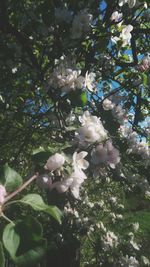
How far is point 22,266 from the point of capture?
1153 millimetres

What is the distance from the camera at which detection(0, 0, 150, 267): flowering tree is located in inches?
58.4

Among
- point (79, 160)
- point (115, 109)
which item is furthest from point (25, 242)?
point (115, 109)

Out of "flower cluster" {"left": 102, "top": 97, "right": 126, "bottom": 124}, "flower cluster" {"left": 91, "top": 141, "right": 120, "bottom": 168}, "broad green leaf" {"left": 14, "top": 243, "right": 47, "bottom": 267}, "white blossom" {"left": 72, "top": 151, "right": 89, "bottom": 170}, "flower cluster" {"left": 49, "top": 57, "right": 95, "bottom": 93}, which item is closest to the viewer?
"broad green leaf" {"left": 14, "top": 243, "right": 47, "bottom": 267}

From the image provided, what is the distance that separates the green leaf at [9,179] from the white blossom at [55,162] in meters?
0.20

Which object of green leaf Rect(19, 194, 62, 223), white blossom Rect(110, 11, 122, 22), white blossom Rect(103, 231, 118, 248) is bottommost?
green leaf Rect(19, 194, 62, 223)

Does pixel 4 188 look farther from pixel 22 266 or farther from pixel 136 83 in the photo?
pixel 136 83

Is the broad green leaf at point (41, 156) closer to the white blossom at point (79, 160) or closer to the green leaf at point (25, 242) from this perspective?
the white blossom at point (79, 160)

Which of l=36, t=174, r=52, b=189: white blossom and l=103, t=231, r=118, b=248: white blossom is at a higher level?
l=103, t=231, r=118, b=248: white blossom

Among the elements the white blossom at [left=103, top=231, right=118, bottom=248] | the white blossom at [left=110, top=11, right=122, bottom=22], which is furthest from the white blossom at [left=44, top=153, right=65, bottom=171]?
the white blossom at [left=103, top=231, right=118, bottom=248]

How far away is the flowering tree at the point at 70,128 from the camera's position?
148 centimetres

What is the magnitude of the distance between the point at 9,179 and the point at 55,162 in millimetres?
239

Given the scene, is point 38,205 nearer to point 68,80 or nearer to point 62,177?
point 62,177

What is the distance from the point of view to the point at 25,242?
1.20 meters

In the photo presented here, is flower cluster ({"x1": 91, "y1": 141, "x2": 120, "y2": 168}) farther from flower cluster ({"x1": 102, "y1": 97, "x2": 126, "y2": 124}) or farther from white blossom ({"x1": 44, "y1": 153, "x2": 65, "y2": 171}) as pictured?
flower cluster ({"x1": 102, "y1": 97, "x2": 126, "y2": 124})
